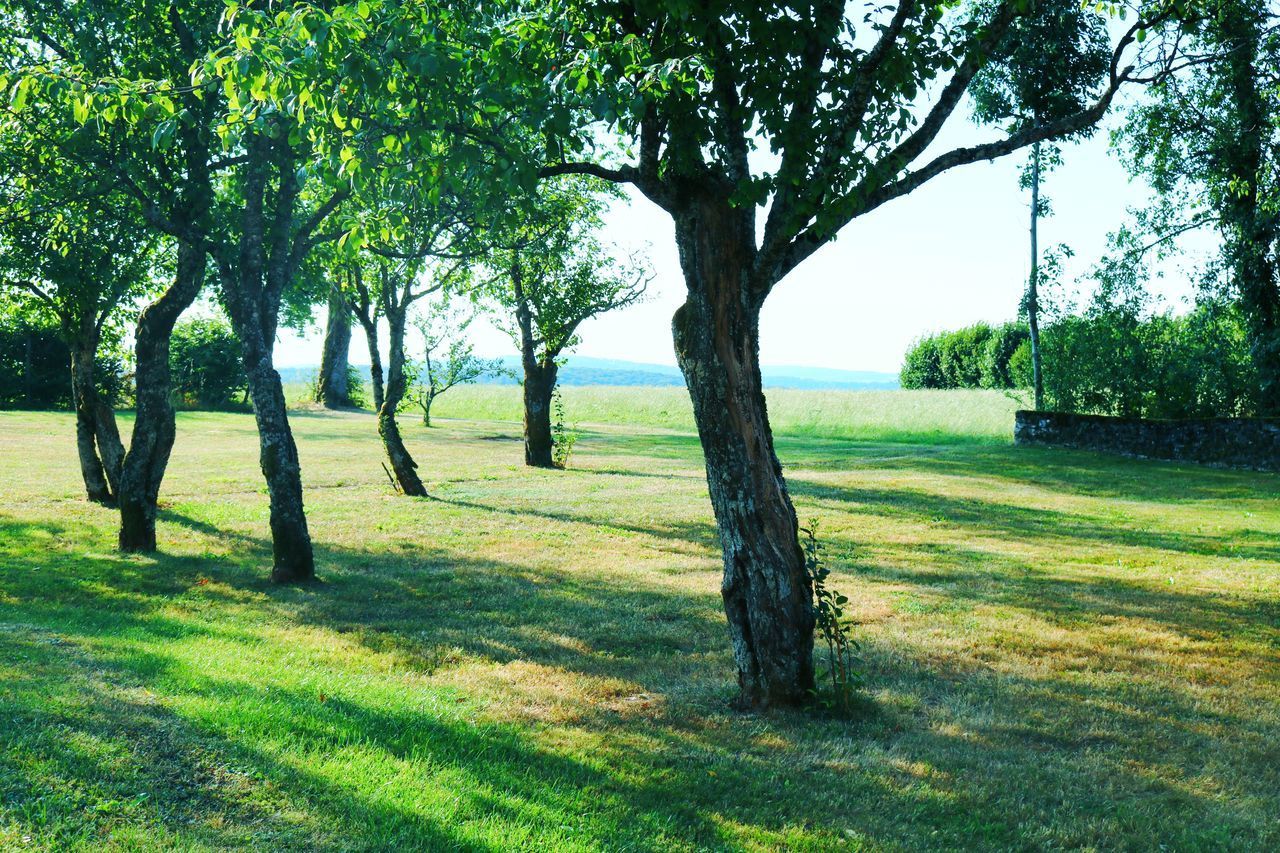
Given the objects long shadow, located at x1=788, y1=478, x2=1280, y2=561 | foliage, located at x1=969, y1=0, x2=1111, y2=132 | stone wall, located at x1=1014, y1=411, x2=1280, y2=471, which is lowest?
long shadow, located at x1=788, y1=478, x2=1280, y2=561

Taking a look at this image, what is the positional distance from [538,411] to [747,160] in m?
19.5

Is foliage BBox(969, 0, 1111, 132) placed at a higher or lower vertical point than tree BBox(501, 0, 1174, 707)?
higher

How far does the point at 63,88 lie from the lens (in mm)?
8414

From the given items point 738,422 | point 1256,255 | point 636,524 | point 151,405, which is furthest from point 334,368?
point 738,422

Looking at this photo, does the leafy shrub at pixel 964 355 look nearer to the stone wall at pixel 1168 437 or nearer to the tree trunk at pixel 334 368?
the stone wall at pixel 1168 437

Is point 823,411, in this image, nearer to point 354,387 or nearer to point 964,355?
point 964,355

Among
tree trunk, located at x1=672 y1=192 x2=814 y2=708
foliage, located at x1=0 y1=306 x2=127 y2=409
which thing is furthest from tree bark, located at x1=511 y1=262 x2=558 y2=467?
foliage, located at x1=0 y1=306 x2=127 y2=409

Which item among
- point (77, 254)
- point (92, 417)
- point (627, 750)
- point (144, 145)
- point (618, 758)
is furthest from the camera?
point (92, 417)

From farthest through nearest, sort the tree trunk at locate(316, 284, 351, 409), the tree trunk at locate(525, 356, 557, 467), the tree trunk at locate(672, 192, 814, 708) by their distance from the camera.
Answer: the tree trunk at locate(316, 284, 351, 409), the tree trunk at locate(525, 356, 557, 467), the tree trunk at locate(672, 192, 814, 708)

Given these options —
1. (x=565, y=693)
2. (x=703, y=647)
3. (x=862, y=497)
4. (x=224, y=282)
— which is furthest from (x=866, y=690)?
(x=862, y=497)

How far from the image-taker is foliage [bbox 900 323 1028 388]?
49.0m

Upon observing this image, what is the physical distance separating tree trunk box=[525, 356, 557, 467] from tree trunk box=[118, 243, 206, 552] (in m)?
12.5

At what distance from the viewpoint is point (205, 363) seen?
146 ft

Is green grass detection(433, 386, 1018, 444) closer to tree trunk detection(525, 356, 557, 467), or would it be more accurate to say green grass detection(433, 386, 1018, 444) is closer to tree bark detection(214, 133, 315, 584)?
tree trunk detection(525, 356, 557, 467)
